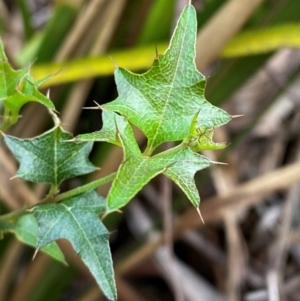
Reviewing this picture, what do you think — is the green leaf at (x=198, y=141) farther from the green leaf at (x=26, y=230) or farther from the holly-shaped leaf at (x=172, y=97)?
the green leaf at (x=26, y=230)

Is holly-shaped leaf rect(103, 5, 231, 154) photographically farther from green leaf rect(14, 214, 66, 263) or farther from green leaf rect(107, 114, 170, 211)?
green leaf rect(14, 214, 66, 263)

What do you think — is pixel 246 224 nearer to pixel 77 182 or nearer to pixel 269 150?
pixel 269 150

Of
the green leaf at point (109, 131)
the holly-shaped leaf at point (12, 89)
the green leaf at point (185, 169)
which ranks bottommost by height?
the green leaf at point (185, 169)

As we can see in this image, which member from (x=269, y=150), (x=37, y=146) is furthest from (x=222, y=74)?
(x=37, y=146)

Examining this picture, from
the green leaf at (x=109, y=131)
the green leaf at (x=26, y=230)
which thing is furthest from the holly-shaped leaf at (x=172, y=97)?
the green leaf at (x=26, y=230)

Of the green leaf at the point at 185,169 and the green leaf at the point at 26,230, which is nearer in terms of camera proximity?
the green leaf at the point at 185,169
